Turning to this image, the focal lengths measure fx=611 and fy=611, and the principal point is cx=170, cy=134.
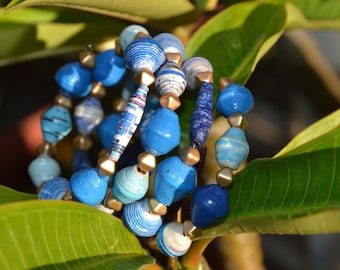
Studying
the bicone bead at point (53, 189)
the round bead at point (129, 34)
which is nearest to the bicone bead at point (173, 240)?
the bicone bead at point (53, 189)

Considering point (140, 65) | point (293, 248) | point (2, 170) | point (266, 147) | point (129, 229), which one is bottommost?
point (293, 248)

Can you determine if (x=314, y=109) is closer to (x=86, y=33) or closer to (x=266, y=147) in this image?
(x=266, y=147)

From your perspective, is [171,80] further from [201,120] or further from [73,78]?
[73,78]

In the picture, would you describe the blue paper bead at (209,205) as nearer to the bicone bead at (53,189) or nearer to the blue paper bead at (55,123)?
the bicone bead at (53,189)

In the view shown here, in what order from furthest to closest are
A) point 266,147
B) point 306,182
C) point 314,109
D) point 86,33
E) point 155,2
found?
point 266,147 < point 314,109 < point 86,33 < point 155,2 < point 306,182

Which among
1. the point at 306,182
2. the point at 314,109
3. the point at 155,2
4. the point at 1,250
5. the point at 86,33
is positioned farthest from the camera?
the point at 314,109

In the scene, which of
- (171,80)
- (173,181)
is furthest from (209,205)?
(171,80)

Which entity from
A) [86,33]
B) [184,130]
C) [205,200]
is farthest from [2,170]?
[205,200]
